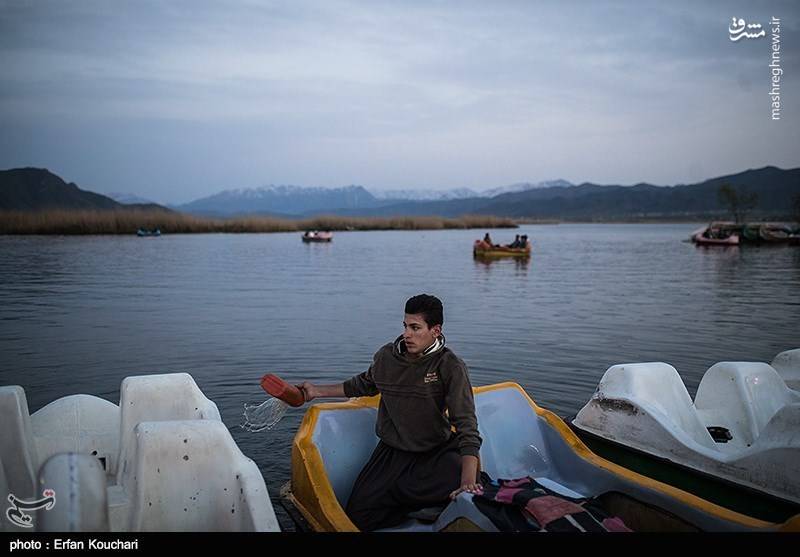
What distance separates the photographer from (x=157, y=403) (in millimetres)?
4473

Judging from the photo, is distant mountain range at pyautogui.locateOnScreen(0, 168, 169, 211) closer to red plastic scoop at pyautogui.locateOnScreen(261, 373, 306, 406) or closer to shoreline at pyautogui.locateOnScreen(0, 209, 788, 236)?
shoreline at pyautogui.locateOnScreen(0, 209, 788, 236)

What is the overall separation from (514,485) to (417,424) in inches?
26.2

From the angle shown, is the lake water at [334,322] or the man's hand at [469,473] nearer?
the man's hand at [469,473]

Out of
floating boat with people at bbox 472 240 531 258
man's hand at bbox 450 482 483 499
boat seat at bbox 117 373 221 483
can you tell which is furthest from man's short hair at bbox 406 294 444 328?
floating boat with people at bbox 472 240 531 258

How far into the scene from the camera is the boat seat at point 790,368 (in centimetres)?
615

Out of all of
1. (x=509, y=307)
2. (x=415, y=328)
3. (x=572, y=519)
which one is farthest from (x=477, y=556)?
(x=509, y=307)

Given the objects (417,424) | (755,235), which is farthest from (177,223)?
(417,424)

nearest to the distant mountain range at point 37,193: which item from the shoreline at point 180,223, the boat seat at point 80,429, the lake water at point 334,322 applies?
the shoreline at point 180,223

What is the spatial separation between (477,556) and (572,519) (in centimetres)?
57

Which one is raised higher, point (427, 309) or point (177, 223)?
point (177, 223)

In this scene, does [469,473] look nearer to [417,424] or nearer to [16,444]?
[417,424]

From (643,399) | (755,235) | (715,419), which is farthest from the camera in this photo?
(755,235)

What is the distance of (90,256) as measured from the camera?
28.8 m

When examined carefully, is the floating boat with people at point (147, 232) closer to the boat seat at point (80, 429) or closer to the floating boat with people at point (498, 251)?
the floating boat with people at point (498, 251)
